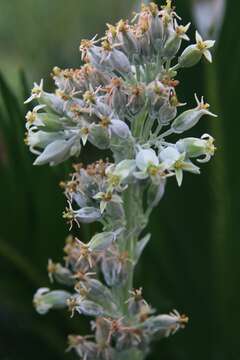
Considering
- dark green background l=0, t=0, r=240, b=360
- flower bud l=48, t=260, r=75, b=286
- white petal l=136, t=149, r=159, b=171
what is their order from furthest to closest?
dark green background l=0, t=0, r=240, b=360 → flower bud l=48, t=260, r=75, b=286 → white petal l=136, t=149, r=159, b=171

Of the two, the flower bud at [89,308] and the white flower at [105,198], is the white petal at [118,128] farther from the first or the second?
the flower bud at [89,308]

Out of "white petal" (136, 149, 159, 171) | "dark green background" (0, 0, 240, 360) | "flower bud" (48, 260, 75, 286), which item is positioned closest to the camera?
"white petal" (136, 149, 159, 171)

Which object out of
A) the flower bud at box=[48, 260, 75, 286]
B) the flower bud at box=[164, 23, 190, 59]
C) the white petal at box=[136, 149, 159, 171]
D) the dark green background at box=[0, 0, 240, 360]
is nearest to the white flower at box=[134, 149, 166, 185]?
the white petal at box=[136, 149, 159, 171]

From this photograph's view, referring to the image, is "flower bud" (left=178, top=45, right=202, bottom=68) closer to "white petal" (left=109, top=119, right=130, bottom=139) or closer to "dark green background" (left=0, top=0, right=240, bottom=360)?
"white petal" (left=109, top=119, right=130, bottom=139)

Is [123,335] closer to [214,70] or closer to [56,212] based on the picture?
[56,212]

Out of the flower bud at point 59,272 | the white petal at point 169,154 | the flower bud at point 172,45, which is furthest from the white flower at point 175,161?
the flower bud at point 59,272

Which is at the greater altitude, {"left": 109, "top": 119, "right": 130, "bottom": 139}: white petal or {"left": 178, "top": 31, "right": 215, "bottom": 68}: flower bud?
{"left": 178, "top": 31, "right": 215, "bottom": 68}: flower bud
